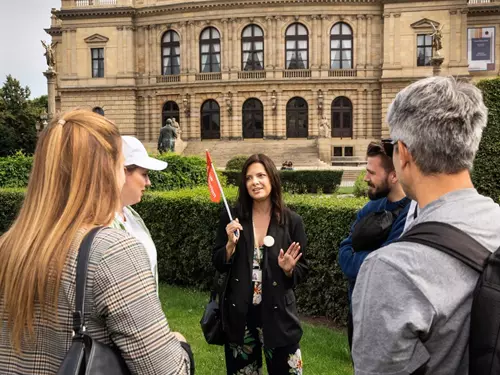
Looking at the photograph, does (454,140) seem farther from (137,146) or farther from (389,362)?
(137,146)

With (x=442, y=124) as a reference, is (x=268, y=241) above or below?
below

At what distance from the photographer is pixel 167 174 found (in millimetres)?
14484

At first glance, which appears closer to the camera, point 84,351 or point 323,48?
point 84,351

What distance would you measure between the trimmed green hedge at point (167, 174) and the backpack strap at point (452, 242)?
1279cm

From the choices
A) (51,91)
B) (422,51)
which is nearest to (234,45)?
(51,91)

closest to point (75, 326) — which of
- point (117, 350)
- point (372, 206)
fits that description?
point (117, 350)

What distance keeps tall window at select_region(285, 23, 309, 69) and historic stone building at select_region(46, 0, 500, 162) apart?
8 centimetres

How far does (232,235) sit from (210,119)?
134ft

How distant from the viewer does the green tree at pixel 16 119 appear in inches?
1976

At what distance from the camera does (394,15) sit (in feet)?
139

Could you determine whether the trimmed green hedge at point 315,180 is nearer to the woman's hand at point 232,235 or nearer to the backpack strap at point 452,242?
the woman's hand at point 232,235

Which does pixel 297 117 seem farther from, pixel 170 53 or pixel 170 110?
pixel 170 53

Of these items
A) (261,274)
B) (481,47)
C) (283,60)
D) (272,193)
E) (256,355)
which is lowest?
(256,355)

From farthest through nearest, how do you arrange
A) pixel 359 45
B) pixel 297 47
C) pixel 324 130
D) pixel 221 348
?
pixel 297 47, pixel 359 45, pixel 324 130, pixel 221 348
